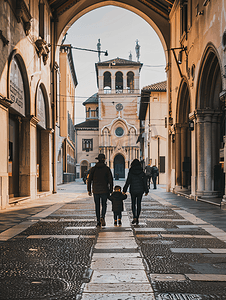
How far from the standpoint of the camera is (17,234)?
7344 millimetres

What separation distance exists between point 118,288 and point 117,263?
106 cm

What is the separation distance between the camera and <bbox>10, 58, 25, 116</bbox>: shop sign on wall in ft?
44.8

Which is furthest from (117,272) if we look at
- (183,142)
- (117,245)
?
(183,142)

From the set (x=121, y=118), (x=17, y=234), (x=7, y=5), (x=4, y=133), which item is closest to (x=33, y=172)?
(x=4, y=133)

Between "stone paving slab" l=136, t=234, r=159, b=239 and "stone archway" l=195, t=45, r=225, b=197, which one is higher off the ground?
"stone archway" l=195, t=45, r=225, b=197

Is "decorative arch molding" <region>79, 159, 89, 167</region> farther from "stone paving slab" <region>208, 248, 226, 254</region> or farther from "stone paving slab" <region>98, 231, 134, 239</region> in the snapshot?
"stone paving slab" <region>208, 248, 226, 254</region>

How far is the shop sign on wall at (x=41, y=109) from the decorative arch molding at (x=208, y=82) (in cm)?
754

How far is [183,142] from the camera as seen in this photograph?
778 inches

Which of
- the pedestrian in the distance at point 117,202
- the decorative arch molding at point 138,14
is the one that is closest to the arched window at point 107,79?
the decorative arch molding at point 138,14

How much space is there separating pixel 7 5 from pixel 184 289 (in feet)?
36.8

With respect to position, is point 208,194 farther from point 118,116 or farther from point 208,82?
point 118,116

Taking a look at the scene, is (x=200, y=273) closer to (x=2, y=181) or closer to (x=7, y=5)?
(x=2, y=181)

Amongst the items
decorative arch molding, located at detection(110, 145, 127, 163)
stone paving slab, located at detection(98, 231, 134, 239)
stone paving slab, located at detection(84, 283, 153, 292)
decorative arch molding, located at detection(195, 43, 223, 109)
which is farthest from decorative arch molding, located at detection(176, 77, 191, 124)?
decorative arch molding, located at detection(110, 145, 127, 163)

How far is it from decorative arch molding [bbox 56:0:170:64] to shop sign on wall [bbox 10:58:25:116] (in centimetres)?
785
